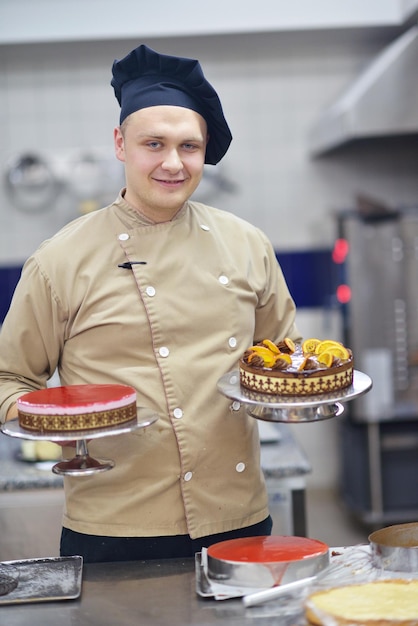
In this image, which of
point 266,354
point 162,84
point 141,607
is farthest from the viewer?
point 162,84

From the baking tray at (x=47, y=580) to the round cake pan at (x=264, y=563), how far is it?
248 mm

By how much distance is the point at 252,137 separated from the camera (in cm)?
485

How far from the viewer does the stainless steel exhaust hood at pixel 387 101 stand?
4.01 meters

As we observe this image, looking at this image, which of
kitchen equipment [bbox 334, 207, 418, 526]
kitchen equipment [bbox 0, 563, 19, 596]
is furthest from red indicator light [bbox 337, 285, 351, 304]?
kitchen equipment [bbox 0, 563, 19, 596]

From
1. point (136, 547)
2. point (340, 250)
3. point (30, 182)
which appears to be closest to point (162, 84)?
point (136, 547)

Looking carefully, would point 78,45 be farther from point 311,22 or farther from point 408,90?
point 408,90

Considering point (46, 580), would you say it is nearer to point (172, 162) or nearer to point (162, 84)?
point (172, 162)

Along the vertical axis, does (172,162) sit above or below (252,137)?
below

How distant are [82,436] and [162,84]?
2.42 feet

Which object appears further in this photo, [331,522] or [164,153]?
[331,522]

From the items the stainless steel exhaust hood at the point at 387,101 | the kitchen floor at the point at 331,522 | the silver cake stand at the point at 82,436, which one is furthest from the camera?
the kitchen floor at the point at 331,522

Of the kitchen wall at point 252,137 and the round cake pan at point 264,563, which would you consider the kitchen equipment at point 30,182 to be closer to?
the kitchen wall at point 252,137

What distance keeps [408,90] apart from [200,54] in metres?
1.22

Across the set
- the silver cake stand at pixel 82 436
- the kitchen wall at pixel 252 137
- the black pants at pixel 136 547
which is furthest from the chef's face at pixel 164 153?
the kitchen wall at pixel 252 137
